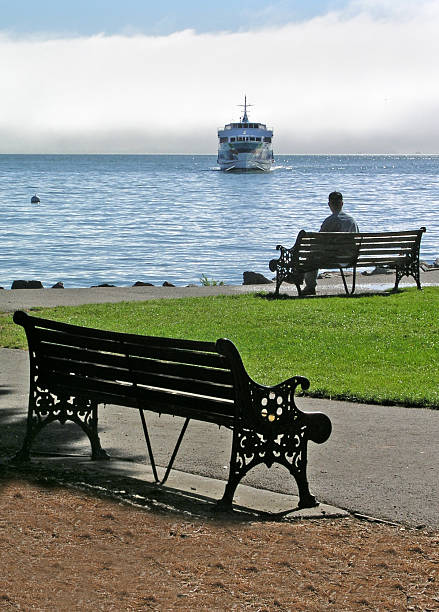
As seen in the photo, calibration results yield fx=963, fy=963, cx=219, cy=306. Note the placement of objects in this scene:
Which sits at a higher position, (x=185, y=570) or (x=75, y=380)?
(x=75, y=380)

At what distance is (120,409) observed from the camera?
7383mm

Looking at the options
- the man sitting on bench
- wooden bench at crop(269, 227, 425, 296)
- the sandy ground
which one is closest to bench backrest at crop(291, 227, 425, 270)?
wooden bench at crop(269, 227, 425, 296)

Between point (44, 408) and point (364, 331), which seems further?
point (364, 331)

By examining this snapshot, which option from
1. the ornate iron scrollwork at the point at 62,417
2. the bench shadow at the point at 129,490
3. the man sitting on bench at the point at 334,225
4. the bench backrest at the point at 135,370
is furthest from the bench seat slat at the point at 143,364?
the man sitting on bench at the point at 334,225

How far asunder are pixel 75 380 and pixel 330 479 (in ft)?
5.20

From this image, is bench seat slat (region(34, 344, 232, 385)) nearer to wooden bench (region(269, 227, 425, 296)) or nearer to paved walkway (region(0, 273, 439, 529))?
paved walkway (region(0, 273, 439, 529))

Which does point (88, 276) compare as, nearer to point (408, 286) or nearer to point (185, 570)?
point (408, 286)

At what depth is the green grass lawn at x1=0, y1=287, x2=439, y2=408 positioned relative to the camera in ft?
27.1

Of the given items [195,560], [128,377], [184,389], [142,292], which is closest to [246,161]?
[142,292]

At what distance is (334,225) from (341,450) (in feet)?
30.6

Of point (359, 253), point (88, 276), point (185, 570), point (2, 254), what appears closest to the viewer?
point (185, 570)

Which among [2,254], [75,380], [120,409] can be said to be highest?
[75,380]

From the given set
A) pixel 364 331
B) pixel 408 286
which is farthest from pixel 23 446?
pixel 408 286

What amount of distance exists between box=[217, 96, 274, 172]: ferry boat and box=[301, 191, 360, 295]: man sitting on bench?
100228 millimetres
